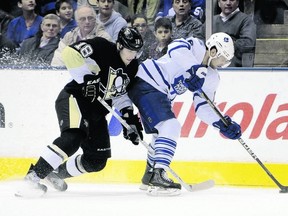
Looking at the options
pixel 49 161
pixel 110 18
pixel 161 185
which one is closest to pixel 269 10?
pixel 110 18

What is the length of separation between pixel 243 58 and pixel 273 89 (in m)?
0.40

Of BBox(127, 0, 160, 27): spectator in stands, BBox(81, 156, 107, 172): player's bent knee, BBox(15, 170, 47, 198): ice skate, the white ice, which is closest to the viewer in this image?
the white ice

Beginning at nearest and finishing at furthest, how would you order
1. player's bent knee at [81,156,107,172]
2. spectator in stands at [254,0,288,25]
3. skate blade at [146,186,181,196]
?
skate blade at [146,186,181,196] → player's bent knee at [81,156,107,172] → spectator in stands at [254,0,288,25]

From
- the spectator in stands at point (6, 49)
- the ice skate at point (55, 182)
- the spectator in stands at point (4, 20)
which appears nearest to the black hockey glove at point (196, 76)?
the ice skate at point (55, 182)

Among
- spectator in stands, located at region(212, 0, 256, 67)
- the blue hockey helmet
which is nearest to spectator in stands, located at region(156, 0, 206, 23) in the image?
spectator in stands, located at region(212, 0, 256, 67)

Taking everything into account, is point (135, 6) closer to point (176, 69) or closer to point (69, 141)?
point (176, 69)

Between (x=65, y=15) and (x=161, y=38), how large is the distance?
85 cm

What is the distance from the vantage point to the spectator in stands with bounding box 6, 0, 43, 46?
23.1 feet

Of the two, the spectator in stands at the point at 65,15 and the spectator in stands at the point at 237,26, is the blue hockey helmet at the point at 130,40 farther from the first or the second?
the spectator in stands at the point at 65,15

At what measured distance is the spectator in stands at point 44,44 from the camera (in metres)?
6.82

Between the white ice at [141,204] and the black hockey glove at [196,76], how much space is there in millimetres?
647

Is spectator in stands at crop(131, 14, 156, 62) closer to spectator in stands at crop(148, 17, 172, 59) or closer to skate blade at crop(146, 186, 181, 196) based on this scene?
spectator in stands at crop(148, 17, 172, 59)

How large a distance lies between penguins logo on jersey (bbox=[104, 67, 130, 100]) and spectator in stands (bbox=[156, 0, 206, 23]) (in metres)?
1.54

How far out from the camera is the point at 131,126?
528 cm
